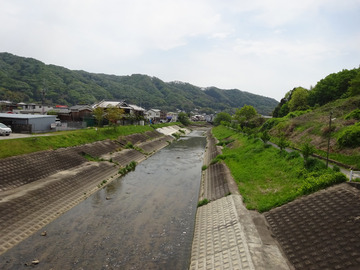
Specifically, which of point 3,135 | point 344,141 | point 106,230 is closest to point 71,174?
point 106,230

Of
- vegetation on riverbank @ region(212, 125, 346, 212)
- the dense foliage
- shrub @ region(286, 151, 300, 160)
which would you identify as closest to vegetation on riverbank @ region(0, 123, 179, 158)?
vegetation on riverbank @ region(212, 125, 346, 212)

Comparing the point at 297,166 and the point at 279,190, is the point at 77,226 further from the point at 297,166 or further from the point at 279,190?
the point at 297,166

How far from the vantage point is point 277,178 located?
21.7m

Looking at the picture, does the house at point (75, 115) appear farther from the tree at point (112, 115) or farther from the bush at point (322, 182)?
the bush at point (322, 182)

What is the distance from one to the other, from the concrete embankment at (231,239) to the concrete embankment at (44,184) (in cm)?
1147

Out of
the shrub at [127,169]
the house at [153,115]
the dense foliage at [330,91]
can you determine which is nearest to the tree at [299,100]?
the dense foliage at [330,91]

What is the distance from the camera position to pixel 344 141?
23.5m

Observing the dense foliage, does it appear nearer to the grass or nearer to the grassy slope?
the grassy slope

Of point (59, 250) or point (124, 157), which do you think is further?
point (124, 157)

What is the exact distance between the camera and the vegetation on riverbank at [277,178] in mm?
16508

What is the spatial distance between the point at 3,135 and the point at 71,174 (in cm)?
1407

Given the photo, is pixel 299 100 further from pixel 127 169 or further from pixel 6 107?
pixel 6 107

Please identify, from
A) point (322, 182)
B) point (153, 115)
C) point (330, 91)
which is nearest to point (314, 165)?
point (322, 182)

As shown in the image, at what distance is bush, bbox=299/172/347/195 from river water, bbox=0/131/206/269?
8844 mm
